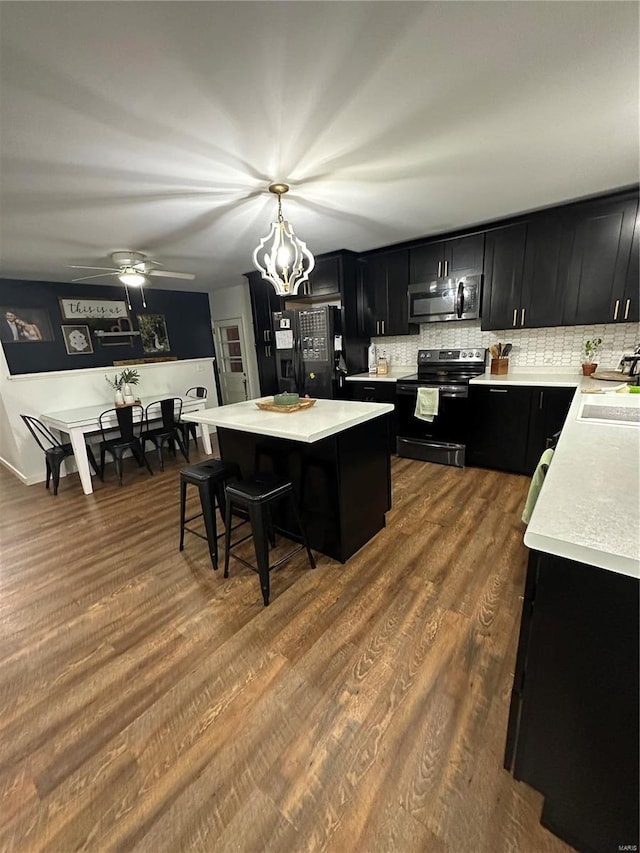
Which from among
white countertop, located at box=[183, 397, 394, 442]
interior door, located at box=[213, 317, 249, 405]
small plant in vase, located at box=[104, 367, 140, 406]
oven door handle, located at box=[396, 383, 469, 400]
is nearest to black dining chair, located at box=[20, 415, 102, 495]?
small plant in vase, located at box=[104, 367, 140, 406]

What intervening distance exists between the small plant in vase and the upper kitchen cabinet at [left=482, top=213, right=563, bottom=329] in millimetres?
4303

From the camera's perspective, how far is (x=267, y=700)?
4.54ft

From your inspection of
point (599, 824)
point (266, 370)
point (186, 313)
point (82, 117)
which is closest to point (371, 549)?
point (599, 824)

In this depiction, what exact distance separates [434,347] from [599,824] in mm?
3909

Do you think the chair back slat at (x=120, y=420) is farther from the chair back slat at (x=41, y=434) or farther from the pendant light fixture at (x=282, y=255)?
the pendant light fixture at (x=282, y=255)

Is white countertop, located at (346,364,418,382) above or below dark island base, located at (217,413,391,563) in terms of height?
above

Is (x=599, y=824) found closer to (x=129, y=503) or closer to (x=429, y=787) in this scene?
(x=429, y=787)

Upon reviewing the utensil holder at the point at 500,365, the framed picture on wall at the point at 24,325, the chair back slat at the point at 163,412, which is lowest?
the chair back slat at the point at 163,412

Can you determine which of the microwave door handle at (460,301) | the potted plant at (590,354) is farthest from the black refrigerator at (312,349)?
the potted plant at (590,354)

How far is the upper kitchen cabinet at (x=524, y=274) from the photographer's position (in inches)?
121

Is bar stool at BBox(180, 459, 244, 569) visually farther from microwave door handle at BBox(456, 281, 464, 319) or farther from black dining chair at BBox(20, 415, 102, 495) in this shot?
microwave door handle at BBox(456, 281, 464, 319)

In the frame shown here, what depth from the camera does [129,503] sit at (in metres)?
3.27

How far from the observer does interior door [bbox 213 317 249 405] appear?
6.20 metres

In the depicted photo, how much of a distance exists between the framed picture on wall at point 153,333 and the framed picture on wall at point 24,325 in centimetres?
122
